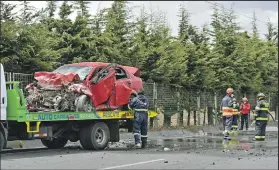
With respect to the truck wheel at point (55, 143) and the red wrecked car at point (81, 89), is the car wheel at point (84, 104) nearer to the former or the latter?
the red wrecked car at point (81, 89)

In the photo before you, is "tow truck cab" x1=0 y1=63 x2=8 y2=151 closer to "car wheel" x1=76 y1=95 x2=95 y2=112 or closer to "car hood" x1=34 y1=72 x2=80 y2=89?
"car hood" x1=34 y1=72 x2=80 y2=89

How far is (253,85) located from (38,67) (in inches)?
643

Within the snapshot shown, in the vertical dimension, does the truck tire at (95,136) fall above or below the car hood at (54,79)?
below

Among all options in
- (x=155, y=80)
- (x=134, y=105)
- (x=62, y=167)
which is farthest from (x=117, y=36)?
(x=62, y=167)

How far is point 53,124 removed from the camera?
12805 mm

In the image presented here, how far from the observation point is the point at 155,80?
73.4 ft

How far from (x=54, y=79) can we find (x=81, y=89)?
77 cm

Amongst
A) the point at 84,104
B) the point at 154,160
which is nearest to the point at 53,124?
the point at 84,104

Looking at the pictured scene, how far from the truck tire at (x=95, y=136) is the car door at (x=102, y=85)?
67 centimetres

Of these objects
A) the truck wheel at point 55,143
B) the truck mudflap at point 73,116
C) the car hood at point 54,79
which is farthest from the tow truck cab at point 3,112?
the truck wheel at point 55,143

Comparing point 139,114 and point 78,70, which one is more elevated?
point 78,70

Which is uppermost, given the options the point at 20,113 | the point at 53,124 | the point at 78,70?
the point at 78,70

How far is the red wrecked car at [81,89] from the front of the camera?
1295cm

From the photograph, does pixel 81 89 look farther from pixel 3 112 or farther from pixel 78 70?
pixel 3 112
